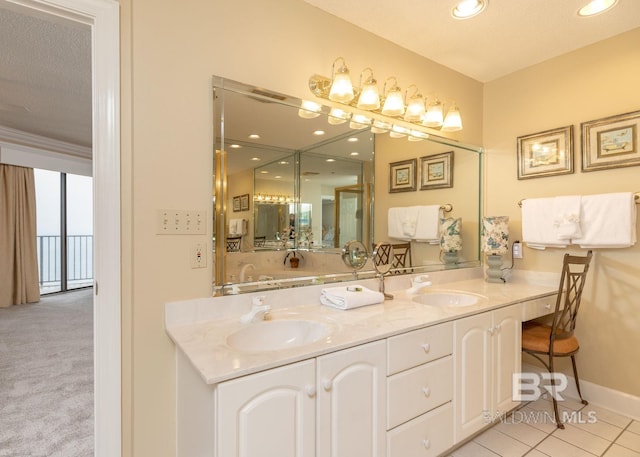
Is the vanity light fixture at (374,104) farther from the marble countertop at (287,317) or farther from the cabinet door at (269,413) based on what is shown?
the cabinet door at (269,413)

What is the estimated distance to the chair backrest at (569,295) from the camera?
2018 mm

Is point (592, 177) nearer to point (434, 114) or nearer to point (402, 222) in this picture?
point (434, 114)

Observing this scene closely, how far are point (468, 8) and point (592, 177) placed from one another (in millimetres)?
1393

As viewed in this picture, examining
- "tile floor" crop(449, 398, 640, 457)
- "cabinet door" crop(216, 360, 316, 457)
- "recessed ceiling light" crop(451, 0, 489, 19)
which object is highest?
"recessed ceiling light" crop(451, 0, 489, 19)

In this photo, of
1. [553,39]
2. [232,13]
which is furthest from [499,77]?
[232,13]

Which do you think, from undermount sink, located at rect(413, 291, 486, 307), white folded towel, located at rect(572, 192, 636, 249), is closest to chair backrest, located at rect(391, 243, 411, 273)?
undermount sink, located at rect(413, 291, 486, 307)

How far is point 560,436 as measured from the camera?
193 centimetres

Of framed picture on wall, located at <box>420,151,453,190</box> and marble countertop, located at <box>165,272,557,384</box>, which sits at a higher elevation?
framed picture on wall, located at <box>420,151,453,190</box>

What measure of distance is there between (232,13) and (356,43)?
0.79 m

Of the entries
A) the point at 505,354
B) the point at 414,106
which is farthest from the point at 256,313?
the point at 414,106

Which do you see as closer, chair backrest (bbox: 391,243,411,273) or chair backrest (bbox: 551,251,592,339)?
chair backrest (bbox: 551,251,592,339)

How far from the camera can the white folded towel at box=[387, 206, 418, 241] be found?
2273 millimetres

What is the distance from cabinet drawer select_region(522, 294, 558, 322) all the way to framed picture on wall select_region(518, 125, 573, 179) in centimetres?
91

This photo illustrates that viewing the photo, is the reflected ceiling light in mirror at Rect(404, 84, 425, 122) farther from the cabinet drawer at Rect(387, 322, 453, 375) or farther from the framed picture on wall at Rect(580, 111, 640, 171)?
the cabinet drawer at Rect(387, 322, 453, 375)
